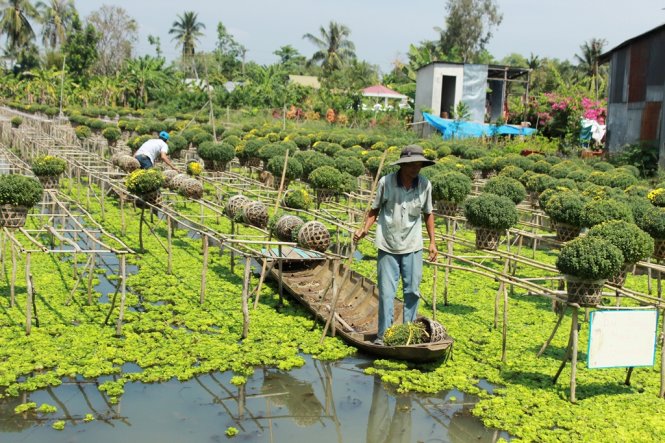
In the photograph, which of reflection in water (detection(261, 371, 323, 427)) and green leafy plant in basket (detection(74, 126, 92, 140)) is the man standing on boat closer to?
reflection in water (detection(261, 371, 323, 427))

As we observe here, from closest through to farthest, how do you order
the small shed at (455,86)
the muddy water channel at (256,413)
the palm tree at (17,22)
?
the muddy water channel at (256,413)
the small shed at (455,86)
the palm tree at (17,22)

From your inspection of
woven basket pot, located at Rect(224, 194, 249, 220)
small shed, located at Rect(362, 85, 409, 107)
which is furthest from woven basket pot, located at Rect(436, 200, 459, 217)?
small shed, located at Rect(362, 85, 409, 107)

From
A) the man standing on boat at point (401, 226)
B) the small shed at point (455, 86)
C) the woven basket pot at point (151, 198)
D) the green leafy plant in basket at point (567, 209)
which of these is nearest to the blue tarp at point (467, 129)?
the small shed at point (455, 86)

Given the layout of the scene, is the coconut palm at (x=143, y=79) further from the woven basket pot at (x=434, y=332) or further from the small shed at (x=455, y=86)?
the woven basket pot at (x=434, y=332)

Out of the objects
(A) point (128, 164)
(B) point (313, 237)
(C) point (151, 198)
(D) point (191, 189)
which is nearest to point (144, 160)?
(A) point (128, 164)

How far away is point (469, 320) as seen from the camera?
9.70 m

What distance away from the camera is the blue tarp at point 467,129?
32.5m

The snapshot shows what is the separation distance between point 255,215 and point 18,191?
11.1ft

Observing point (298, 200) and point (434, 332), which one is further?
point (298, 200)

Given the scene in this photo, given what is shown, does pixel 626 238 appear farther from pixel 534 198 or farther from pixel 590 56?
pixel 590 56

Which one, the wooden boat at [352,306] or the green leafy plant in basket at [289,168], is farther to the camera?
the green leafy plant in basket at [289,168]

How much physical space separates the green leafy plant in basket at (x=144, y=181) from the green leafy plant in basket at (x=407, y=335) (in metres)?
5.85

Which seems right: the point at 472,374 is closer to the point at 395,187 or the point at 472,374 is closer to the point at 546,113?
the point at 395,187

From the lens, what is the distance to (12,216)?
9.38 meters
